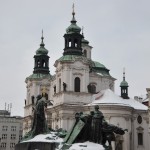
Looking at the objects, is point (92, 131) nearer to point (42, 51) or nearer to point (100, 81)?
point (100, 81)

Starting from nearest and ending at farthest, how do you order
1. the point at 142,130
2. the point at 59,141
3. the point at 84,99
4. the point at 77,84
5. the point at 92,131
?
1. the point at 92,131
2. the point at 59,141
3. the point at 84,99
4. the point at 77,84
5. the point at 142,130

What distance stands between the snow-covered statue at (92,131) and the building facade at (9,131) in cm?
7273

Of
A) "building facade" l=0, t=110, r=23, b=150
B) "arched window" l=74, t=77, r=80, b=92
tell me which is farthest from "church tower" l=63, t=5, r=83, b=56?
"building facade" l=0, t=110, r=23, b=150

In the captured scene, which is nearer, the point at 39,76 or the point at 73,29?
the point at 73,29

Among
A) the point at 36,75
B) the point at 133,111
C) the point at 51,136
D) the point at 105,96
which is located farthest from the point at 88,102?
the point at 51,136

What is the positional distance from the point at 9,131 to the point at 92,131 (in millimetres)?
74776

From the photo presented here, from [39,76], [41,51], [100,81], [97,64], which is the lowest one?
[100,81]

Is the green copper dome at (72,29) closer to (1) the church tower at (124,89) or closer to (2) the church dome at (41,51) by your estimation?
(2) the church dome at (41,51)

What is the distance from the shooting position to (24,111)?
229 feet

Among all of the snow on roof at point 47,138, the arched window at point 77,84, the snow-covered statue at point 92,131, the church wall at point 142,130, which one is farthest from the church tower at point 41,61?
the snow-covered statue at point 92,131

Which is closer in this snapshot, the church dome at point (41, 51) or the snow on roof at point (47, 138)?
the snow on roof at point (47, 138)

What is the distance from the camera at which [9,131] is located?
3548 inches

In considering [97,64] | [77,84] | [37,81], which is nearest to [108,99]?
[77,84]

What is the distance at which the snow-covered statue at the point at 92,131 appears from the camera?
56.7 feet
